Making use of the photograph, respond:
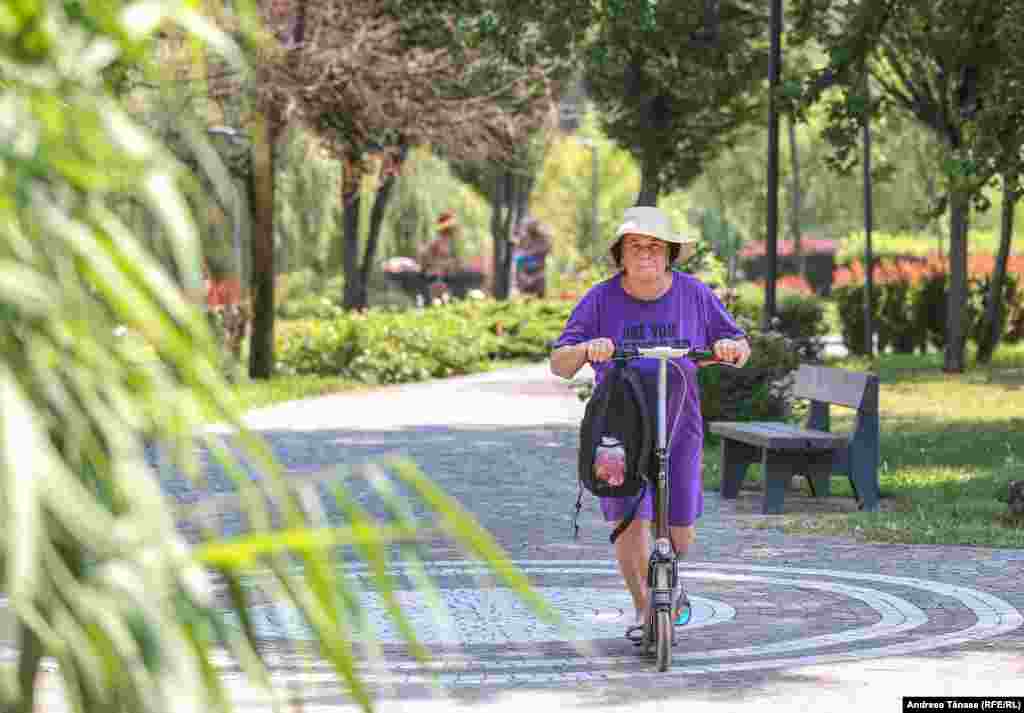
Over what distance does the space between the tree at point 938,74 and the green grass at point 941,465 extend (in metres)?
2.05

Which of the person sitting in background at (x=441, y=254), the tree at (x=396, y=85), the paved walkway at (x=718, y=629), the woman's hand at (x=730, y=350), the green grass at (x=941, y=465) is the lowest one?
the green grass at (x=941, y=465)

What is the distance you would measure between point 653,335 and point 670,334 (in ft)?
0.23

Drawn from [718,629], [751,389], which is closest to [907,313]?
[751,389]

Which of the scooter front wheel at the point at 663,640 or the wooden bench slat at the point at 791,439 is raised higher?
the wooden bench slat at the point at 791,439

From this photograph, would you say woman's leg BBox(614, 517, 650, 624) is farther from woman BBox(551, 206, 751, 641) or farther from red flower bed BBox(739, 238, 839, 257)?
red flower bed BBox(739, 238, 839, 257)

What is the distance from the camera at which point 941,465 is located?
16.2m

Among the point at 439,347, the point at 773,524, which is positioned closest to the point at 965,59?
the point at 439,347

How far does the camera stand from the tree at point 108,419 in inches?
89.4

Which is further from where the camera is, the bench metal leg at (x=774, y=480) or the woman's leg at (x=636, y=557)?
the bench metal leg at (x=774, y=480)

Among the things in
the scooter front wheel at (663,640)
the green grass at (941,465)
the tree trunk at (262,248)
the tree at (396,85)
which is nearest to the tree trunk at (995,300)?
the green grass at (941,465)

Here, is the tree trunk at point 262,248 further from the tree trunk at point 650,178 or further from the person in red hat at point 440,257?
the person in red hat at point 440,257

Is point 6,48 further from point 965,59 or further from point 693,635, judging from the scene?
point 965,59

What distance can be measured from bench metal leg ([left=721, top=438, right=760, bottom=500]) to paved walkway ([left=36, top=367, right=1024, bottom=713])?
5.0 inches

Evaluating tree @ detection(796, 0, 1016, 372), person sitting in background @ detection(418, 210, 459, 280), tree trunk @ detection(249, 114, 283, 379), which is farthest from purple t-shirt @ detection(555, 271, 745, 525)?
person sitting in background @ detection(418, 210, 459, 280)
